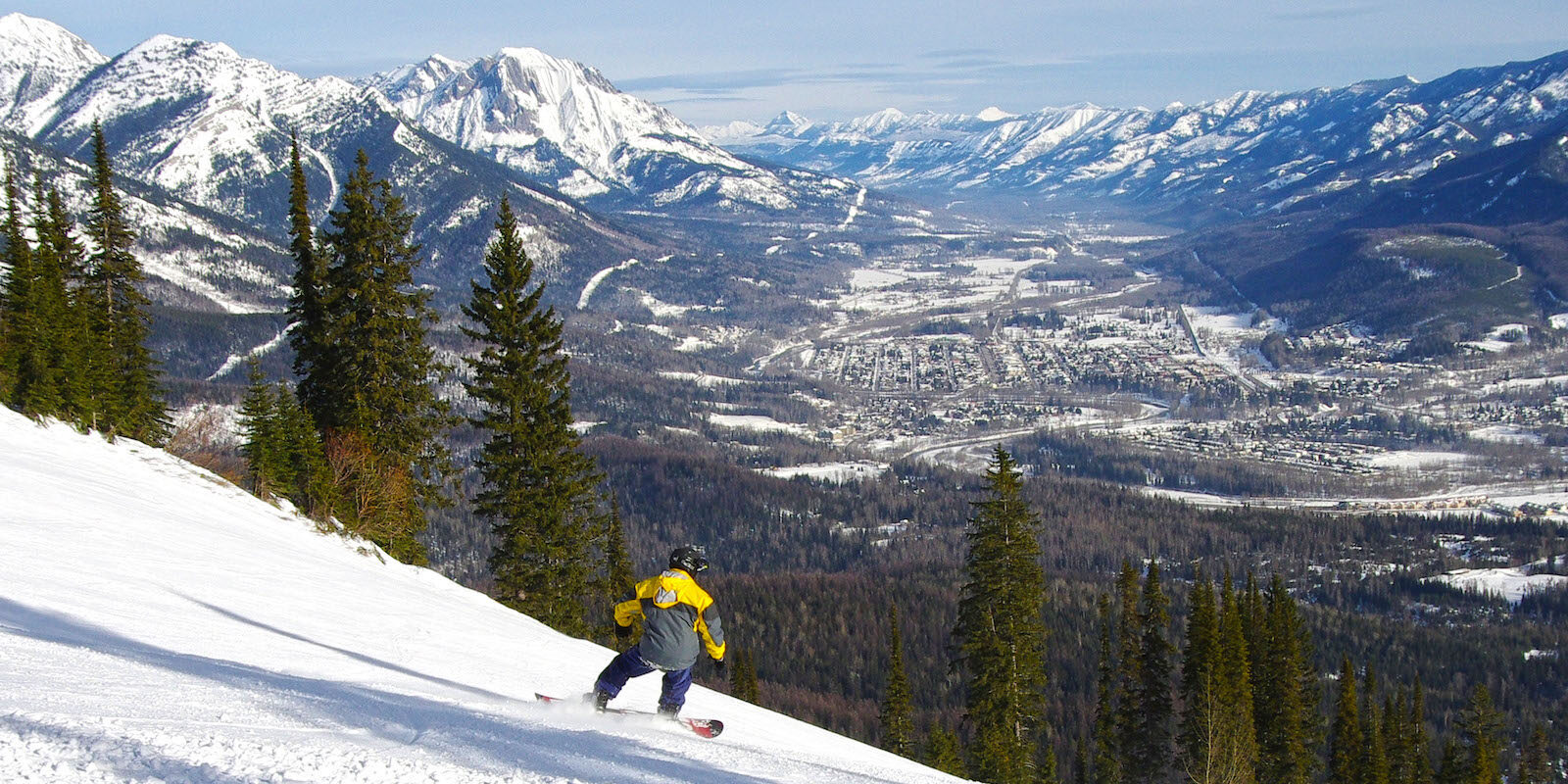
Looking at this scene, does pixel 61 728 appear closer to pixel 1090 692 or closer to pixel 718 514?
pixel 1090 692

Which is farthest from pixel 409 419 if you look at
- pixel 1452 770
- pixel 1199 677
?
pixel 1452 770

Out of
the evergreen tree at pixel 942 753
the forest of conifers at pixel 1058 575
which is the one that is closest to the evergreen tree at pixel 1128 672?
the evergreen tree at pixel 942 753

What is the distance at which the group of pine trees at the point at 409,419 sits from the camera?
29766mm

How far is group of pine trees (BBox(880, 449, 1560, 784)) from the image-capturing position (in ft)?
102

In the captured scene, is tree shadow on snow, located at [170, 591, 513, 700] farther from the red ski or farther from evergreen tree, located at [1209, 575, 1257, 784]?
evergreen tree, located at [1209, 575, 1257, 784]

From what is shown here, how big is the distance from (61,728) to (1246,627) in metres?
44.1

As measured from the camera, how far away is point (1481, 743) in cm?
3956

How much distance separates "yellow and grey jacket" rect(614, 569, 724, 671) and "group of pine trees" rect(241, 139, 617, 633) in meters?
19.0

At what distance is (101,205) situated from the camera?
4012cm

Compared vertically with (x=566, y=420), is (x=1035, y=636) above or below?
below

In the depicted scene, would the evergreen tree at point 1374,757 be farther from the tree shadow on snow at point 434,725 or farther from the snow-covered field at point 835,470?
the snow-covered field at point 835,470

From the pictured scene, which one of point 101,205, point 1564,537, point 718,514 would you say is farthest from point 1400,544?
point 101,205

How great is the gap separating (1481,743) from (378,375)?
4169cm

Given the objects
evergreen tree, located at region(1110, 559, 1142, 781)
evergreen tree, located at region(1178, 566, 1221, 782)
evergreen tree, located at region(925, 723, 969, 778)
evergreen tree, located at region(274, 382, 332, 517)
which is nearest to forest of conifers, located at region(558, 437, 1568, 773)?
evergreen tree, located at region(925, 723, 969, 778)
